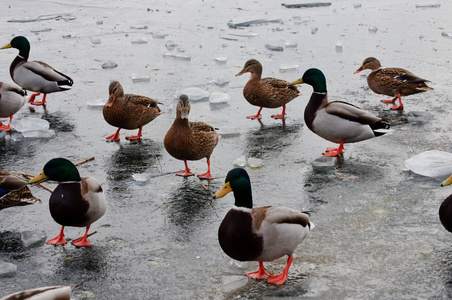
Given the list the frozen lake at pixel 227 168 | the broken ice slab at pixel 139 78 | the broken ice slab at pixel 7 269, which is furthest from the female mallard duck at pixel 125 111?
the broken ice slab at pixel 7 269

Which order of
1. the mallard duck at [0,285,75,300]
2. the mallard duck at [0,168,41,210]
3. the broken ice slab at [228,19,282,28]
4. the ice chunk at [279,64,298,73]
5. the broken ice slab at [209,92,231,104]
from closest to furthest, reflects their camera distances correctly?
the mallard duck at [0,285,75,300]
the mallard duck at [0,168,41,210]
the broken ice slab at [209,92,231,104]
the ice chunk at [279,64,298,73]
the broken ice slab at [228,19,282,28]

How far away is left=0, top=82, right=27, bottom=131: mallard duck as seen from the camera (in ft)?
20.9

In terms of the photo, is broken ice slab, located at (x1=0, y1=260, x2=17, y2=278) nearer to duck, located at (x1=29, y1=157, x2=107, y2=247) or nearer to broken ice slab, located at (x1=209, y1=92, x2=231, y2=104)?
duck, located at (x1=29, y1=157, x2=107, y2=247)

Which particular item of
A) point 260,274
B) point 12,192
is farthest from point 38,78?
point 260,274

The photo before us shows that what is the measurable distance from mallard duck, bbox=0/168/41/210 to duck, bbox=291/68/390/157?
2755mm

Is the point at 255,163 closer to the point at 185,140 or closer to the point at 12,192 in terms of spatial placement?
the point at 185,140

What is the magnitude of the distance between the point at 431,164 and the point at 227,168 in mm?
1797

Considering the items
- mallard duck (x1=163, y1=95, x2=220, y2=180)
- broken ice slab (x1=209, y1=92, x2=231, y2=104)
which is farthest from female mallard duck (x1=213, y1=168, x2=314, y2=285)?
broken ice slab (x1=209, y1=92, x2=231, y2=104)

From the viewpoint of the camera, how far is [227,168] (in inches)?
215

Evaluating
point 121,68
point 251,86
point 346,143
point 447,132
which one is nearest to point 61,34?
point 121,68

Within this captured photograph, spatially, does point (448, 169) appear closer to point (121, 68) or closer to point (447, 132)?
point (447, 132)

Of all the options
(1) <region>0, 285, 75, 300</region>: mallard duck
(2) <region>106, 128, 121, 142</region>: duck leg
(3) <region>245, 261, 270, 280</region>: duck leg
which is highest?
(1) <region>0, 285, 75, 300</region>: mallard duck

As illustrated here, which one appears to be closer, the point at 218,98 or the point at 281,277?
the point at 281,277

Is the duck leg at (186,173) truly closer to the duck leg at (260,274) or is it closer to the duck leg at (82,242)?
the duck leg at (82,242)
